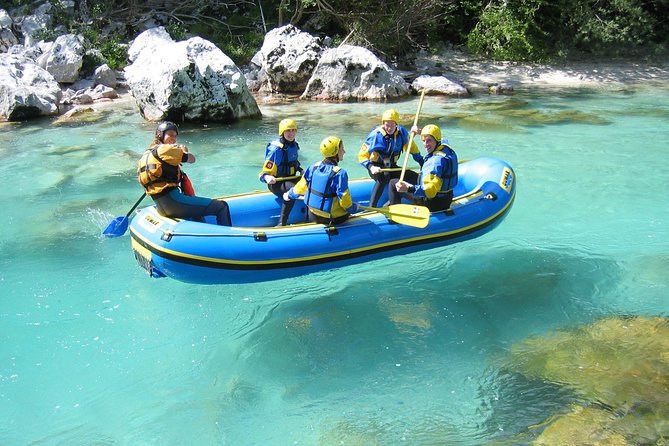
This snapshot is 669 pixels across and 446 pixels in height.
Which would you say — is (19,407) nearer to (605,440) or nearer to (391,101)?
(605,440)

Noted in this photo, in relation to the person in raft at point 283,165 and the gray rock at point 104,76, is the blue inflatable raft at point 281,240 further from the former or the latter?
the gray rock at point 104,76

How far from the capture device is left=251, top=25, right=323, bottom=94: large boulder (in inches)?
523

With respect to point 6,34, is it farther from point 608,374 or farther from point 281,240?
point 608,374

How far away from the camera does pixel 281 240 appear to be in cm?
469

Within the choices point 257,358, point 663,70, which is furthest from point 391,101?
point 257,358

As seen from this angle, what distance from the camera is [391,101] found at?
12.8 m

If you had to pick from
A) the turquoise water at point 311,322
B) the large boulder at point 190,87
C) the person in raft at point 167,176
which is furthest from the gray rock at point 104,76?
the person in raft at point 167,176

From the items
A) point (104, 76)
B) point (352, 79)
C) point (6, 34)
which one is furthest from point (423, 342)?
point (6, 34)

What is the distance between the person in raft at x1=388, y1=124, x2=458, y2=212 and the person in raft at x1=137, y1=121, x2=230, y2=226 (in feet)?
5.52

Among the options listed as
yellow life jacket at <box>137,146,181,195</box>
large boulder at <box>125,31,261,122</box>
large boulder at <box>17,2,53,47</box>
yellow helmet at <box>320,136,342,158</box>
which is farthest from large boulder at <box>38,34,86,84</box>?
yellow helmet at <box>320,136,342,158</box>

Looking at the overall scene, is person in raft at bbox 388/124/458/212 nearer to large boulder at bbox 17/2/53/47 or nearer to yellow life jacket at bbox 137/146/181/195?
yellow life jacket at bbox 137/146/181/195

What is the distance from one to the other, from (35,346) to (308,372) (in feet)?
6.68

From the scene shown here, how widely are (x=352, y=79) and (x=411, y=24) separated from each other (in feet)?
9.78

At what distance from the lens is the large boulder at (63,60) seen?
41.9ft
